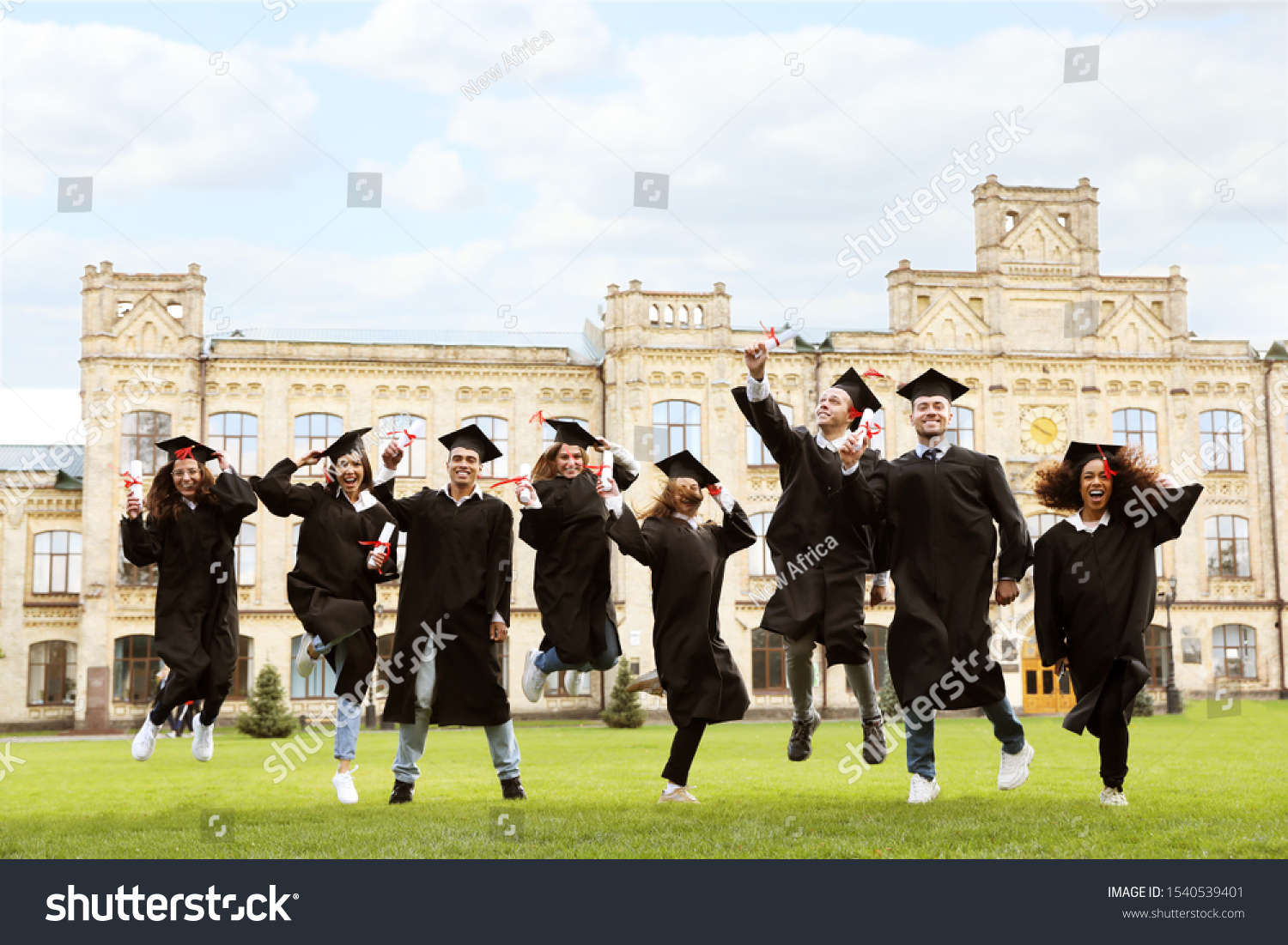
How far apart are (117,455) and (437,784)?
2835 centimetres

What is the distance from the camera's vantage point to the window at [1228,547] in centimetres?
4003

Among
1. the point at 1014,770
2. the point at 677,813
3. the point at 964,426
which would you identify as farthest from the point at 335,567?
the point at 964,426

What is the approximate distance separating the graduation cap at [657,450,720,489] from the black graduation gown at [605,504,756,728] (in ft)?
1.26

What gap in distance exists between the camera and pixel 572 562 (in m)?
10.6

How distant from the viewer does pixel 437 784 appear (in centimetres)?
1271

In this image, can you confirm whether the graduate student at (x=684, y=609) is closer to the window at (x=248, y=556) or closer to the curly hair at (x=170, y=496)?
the curly hair at (x=170, y=496)

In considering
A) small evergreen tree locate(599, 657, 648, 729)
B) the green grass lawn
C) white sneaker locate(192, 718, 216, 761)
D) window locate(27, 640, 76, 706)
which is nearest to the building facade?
window locate(27, 640, 76, 706)

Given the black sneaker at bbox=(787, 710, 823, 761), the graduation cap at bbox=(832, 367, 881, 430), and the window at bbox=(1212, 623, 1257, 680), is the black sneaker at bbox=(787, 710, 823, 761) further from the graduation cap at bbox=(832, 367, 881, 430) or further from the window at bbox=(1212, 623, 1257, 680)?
the window at bbox=(1212, 623, 1257, 680)

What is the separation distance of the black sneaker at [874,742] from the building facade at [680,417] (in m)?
26.0

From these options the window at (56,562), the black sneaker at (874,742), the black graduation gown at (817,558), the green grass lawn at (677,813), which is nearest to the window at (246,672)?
the window at (56,562)

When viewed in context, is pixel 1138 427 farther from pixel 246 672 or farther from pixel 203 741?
pixel 203 741

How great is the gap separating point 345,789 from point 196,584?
2338 mm

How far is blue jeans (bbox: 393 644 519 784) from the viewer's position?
1019 centimetres
